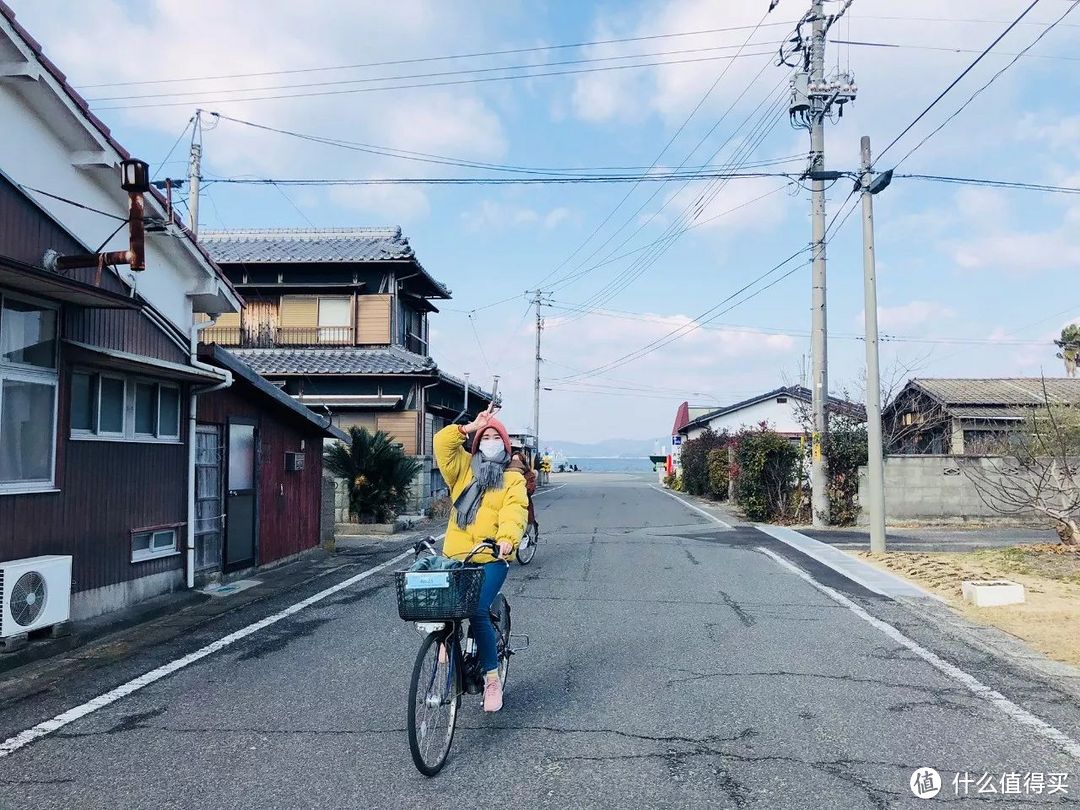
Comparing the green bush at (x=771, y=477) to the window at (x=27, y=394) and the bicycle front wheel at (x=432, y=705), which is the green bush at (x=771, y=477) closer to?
the window at (x=27, y=394)

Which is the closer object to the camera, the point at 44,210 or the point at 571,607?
the point at 44,210

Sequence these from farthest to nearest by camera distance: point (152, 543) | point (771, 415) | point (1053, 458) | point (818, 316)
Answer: point (771, 415), point (818, 316), point (1053, 458), point (152, 543)

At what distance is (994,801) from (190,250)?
29.8 feet

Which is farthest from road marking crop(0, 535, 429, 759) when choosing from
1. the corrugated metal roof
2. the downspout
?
the corrugated metal roof

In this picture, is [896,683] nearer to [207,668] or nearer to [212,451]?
[207,668]

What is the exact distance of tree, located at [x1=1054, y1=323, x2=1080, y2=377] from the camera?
35.3 m

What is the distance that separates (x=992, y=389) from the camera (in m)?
29.0

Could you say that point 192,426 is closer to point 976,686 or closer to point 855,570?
point 976,686

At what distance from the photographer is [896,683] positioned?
617 cm

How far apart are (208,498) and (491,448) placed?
22.1ft

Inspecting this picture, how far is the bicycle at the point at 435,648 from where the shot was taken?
14.0 ft

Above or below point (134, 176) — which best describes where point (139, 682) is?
below

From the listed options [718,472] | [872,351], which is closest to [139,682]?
[872,351]

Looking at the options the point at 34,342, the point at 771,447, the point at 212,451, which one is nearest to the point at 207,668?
the point at 34,342
